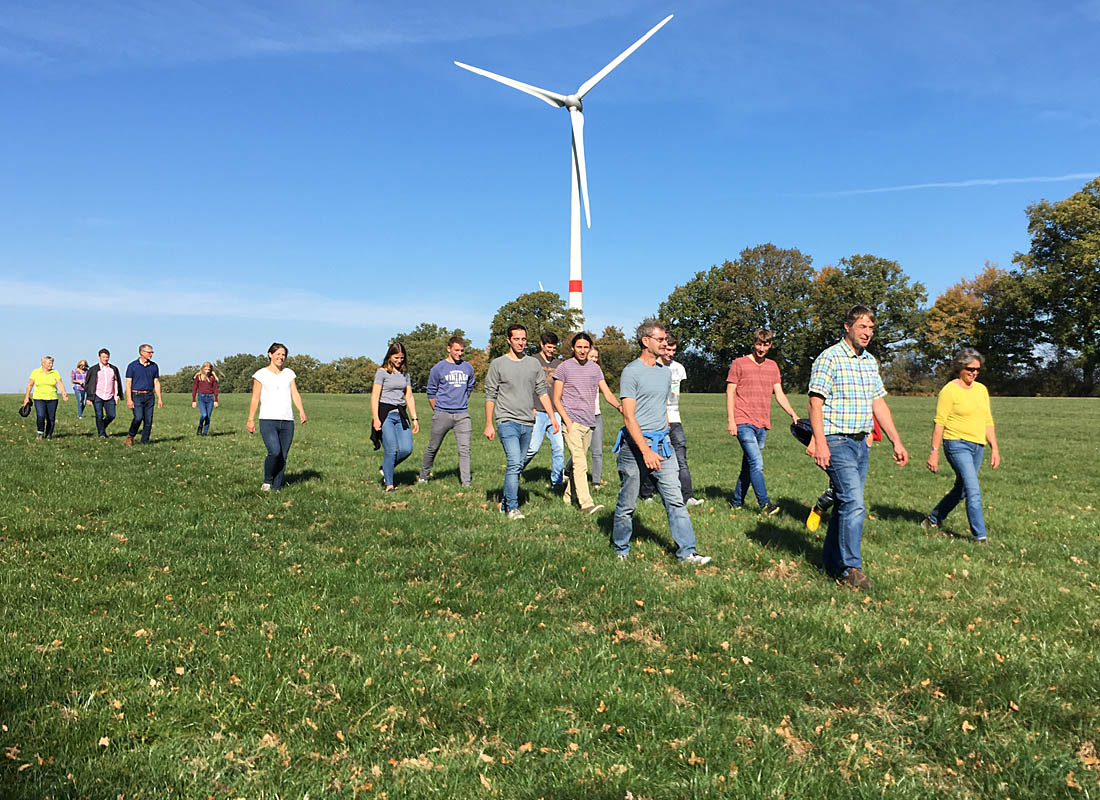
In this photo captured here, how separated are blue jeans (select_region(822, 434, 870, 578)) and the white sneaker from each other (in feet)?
4.18

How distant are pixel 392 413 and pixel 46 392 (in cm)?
1171

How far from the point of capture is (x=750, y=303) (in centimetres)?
7606

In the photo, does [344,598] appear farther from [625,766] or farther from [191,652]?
[625,766]

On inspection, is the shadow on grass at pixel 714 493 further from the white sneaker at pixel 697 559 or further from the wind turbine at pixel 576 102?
the wind turbine at pixel 576 102

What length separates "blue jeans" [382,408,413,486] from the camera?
11.5m

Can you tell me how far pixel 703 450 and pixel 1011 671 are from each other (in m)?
13.6

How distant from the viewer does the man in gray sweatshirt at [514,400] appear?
9578 millimetres

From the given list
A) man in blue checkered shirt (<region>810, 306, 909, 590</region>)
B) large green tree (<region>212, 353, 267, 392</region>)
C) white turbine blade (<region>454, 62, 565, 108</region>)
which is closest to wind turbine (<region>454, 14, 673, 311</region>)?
white turbine blade (<region>454, 62, 565, 108</region>)

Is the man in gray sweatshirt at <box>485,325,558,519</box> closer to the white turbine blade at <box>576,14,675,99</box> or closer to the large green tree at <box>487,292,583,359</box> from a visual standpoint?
the white turbine blade at <box>576,14,675,99</box>

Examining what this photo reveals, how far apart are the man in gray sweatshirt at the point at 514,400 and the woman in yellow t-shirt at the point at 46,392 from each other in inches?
548

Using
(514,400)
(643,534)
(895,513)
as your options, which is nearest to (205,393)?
(514,400)

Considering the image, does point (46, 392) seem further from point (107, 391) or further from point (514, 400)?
point (514, 400)

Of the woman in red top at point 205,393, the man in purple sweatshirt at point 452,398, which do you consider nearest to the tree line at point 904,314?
the woman in red top at point 205,393

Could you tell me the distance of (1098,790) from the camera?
3438mm
